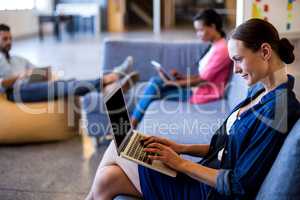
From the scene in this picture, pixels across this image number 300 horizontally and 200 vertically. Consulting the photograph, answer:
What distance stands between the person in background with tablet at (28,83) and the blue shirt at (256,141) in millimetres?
2167

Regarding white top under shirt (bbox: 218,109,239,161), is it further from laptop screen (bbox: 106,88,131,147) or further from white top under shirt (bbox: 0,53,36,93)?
white top under shirt (bbox: 0,53,36,93)

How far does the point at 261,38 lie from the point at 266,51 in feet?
0.17

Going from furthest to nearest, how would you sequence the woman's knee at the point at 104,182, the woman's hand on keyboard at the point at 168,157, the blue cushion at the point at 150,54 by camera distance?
1. the blue cushion at the point at 150,54
2. the woman's knee at the point at 104,182
3. the woman's hand on keyboard at the point at 168,157

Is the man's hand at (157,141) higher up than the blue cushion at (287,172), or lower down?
lower down

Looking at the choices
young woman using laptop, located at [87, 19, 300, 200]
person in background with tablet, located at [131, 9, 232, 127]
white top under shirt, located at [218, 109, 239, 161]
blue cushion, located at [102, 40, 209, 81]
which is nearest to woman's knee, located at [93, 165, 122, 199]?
young woman using laptop, located at [87, 19, 300, 200]

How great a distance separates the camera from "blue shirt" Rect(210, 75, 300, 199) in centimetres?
140

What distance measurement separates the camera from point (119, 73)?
12.3 feet

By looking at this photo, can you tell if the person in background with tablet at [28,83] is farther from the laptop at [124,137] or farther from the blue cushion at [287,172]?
the blue cushion at [287,172]

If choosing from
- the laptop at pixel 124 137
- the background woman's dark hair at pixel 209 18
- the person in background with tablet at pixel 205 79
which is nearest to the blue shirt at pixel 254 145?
the laptop at pixel 124 137

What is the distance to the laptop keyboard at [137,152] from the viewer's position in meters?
1.68

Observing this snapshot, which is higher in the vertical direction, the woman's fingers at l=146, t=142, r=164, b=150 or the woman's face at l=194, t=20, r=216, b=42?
the woman's face at l=194, t=20, r=216, b=42

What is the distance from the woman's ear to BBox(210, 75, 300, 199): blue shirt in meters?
0.12

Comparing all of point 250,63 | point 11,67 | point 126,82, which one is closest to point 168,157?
point 250,63

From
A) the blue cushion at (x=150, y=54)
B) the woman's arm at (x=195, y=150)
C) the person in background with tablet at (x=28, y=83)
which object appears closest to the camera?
the woman's arm at (x=195, y=150)
